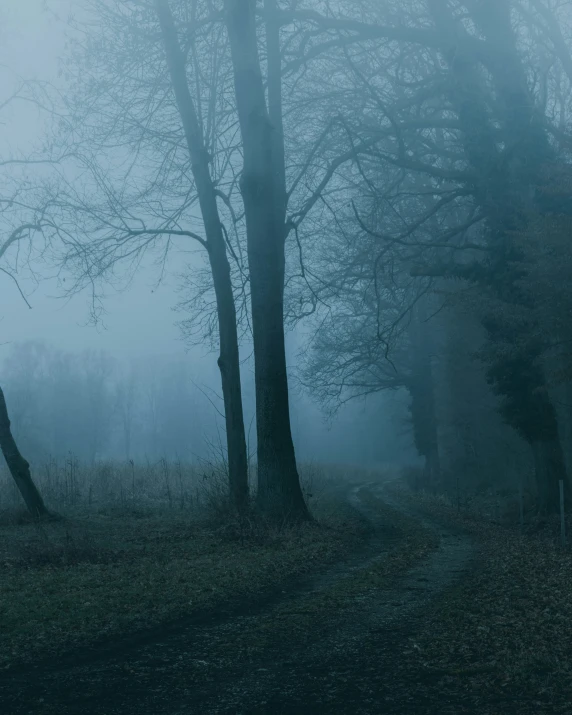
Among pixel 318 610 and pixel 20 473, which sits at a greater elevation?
pixel 20 473

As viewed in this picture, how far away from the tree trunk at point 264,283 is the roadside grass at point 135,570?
2.87 feet

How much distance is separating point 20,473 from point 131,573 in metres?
8.34

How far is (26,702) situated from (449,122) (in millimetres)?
14725

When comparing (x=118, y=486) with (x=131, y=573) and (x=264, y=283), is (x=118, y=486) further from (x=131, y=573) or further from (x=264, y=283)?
(x=131, y=573)

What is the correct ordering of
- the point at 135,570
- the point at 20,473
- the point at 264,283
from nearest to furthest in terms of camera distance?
the point at 135,570, the point at 264,283, the point at 20,473

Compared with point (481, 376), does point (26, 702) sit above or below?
below

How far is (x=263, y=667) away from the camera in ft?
16.9

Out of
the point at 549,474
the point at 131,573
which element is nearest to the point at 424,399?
the point at 549,474

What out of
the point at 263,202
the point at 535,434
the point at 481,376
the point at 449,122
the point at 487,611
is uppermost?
the point at 449,122

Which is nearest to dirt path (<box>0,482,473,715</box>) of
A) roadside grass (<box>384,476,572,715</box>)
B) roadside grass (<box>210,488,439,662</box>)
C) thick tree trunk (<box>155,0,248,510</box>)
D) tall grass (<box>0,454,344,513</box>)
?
roadside grass (<box>210,488,439,662</box>)

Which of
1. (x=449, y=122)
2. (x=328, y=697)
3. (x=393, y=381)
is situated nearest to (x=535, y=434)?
(x=449, y=122)

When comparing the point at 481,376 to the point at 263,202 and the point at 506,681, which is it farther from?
the point at 506,681

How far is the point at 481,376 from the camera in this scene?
29.9 m

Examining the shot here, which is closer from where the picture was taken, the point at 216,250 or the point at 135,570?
the point at 135,570
